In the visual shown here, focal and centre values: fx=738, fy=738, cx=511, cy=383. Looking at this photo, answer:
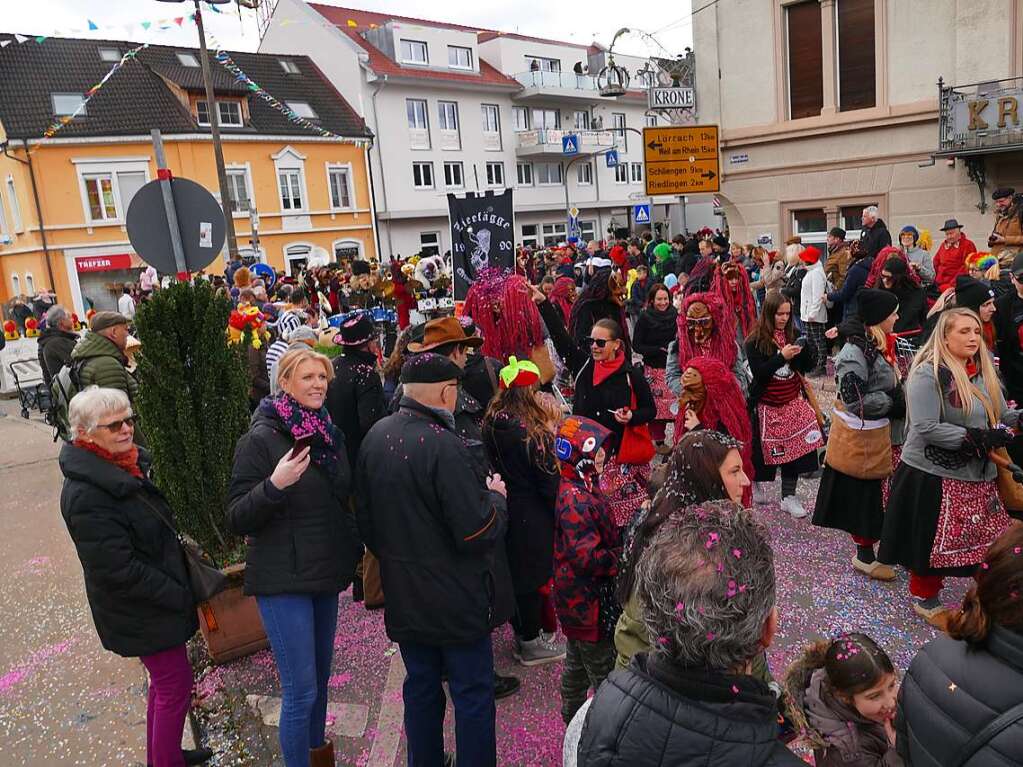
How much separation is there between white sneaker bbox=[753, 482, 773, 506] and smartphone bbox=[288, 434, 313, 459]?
13.9ft

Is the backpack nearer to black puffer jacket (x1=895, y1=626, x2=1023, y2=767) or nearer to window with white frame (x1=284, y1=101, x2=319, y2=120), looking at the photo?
black puffer jacket (x1=895, y1=626, x2=1023, y2=767)

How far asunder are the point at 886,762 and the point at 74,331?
8614 mm

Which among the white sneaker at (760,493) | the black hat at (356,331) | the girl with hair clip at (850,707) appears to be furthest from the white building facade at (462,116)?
the girl with hair clip at (850,707)

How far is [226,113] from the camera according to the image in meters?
30.3

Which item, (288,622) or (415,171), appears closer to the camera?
(288,622)

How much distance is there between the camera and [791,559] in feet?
17.0

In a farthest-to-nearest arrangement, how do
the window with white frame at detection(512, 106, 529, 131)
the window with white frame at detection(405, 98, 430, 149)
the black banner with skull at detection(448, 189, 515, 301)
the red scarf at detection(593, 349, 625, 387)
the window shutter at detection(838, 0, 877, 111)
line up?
the window with white frame at detection(512, 106, 529, 131)
the window with white frame at detection(405, 98, 430, 149)
the window shutter at detection(838, 0, 877, 111)
the black banner with skull at detection(448, 189, 515, 301)
the red scarf at detection(593, 349, 625, 387)

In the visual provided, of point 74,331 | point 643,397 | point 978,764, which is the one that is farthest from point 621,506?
point 74,331

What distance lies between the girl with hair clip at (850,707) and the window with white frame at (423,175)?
34.9 metres

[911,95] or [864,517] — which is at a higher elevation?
[911,95]

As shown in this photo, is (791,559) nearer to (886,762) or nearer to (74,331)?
(886,762)

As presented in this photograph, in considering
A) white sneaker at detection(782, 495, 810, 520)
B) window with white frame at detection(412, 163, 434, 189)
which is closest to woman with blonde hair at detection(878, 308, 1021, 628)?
white sneaker at detection(782, 495, 810, 520)

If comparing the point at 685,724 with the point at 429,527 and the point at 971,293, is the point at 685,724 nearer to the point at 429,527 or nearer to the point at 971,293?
the point at 429,527

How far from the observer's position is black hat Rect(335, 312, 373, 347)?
4.64m
